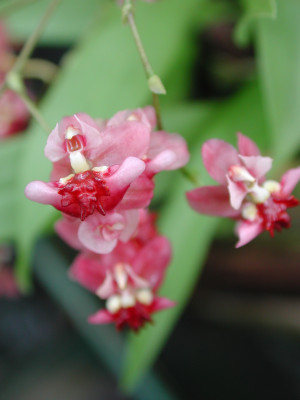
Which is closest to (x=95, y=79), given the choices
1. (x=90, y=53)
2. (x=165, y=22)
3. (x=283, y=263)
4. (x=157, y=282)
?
(x=90, y=53)

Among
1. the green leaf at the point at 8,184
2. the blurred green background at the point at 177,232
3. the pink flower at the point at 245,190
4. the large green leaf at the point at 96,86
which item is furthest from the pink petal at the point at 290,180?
the green leaf at the point at 8,184

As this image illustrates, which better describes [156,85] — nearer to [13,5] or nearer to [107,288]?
[107,288]

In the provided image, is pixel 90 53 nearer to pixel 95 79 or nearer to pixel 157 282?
pixel 95 79

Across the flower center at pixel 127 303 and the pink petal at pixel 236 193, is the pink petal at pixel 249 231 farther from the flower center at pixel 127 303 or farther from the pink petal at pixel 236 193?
the flower center at pixel 127 303

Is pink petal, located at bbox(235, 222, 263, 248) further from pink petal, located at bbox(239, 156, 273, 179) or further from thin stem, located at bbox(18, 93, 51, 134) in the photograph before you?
thin stem, located at bbox(18, 93, 51, 134)

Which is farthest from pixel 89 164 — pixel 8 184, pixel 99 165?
pixel 8 184

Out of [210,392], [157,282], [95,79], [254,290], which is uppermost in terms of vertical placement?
[95,79]
